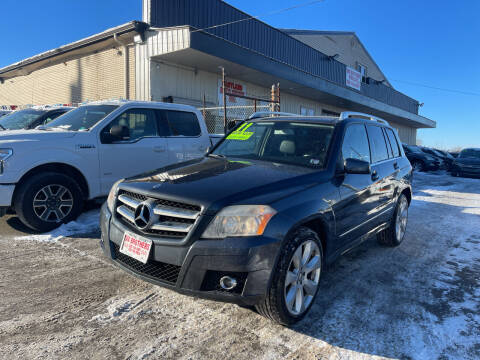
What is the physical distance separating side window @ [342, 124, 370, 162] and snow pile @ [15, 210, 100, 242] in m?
3.55

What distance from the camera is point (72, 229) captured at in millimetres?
4586

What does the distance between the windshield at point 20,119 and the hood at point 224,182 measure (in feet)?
20.3

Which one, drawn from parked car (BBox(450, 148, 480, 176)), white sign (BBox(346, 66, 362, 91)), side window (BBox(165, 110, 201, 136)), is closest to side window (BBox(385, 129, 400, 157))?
side window (BBox(165, 110, 201, 136))

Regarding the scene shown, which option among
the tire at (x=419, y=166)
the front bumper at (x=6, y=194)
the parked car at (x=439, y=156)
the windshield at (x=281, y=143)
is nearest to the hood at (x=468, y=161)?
the tire at (x=419, y=166)

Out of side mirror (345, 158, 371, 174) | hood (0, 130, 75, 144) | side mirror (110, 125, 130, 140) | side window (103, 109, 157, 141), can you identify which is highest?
side window (103, 109, 157, 141)

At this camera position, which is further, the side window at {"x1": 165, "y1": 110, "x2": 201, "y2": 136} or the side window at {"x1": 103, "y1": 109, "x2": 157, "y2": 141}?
the side window at {"x1": 165, "y1": 110, "x2": 201, "y2": 136}

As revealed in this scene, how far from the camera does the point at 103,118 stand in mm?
5133

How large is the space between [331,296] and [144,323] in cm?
166

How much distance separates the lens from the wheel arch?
4.34 metres

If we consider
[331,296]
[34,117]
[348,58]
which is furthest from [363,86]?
[331,296]

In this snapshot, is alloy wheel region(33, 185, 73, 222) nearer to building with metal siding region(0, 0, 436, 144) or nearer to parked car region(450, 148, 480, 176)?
building with metal siding region(0, 0, 436, 144)

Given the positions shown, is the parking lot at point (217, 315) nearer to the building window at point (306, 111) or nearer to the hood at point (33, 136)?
the hood at point (33, 136)

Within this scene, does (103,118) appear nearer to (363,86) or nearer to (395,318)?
(395,318)

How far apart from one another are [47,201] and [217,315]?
317 cm
